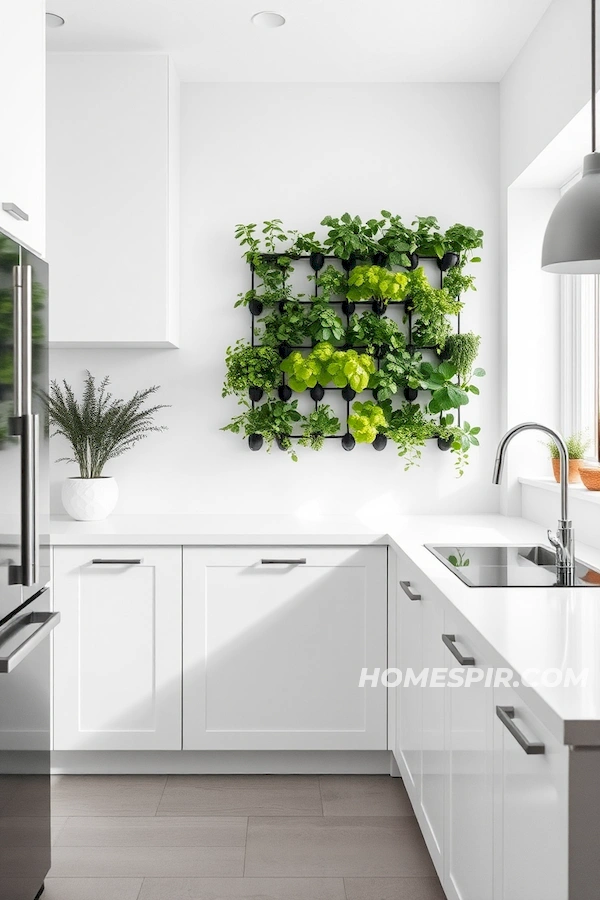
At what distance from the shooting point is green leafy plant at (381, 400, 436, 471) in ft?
Result: 10.3

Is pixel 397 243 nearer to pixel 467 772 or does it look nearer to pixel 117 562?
pixel 117 562

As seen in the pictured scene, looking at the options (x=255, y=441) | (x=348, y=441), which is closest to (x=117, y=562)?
(x=255, y=441)

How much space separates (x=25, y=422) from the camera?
5.63 ft

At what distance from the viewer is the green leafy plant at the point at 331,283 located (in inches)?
121

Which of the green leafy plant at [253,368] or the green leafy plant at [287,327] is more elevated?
the green leafy plant at [287,327]

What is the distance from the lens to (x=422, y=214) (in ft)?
10.6

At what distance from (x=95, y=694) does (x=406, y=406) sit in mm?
1563

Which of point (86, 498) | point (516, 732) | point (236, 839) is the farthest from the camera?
point (86, 498)

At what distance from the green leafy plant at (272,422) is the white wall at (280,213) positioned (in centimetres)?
10

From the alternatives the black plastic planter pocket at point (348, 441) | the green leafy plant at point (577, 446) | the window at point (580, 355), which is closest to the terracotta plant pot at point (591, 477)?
the green leafy plant at point (577, 446)

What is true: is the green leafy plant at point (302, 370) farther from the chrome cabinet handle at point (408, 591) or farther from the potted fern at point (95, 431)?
the chrome cabinet handle at point (408, 591)

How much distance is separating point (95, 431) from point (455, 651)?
178 cm

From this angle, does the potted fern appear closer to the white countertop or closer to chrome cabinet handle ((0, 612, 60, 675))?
the white countertop

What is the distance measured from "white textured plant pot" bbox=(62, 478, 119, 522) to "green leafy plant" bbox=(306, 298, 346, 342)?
38.0 inches
